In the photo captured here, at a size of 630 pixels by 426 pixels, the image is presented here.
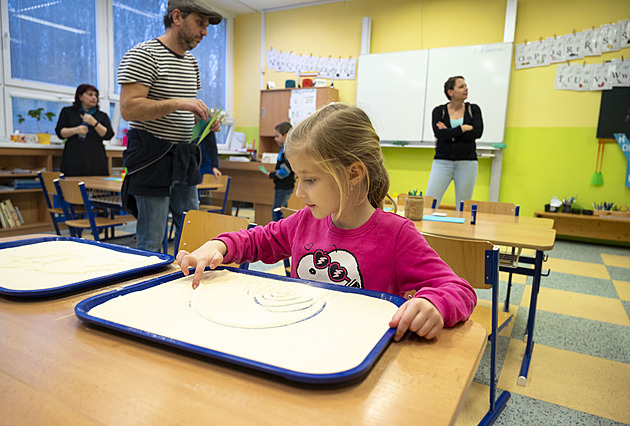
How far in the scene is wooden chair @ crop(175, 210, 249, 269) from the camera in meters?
1.45

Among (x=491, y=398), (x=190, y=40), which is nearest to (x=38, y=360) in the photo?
(x=491, y=398)

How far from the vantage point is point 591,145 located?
4633mm

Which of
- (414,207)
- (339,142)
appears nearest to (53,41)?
(414,207)

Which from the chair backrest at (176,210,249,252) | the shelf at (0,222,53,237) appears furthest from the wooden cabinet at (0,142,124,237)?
the chair backrest at (176,210,249,252)

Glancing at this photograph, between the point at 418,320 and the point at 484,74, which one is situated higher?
the point at 484,74

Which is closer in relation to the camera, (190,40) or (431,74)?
(190,40)

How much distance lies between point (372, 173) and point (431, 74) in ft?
15.3

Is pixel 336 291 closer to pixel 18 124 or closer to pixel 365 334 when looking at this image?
pixel 365 334

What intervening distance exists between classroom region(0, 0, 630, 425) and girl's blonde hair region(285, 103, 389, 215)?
4.1 inches

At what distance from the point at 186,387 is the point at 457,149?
3.15 metres

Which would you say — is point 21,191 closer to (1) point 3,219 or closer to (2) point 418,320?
(1) point 3,219

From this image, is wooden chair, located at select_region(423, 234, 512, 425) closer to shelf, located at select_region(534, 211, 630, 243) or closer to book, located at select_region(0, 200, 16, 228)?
shelf, located at select_region(534, 211, 630, 243)

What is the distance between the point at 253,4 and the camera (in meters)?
6.47

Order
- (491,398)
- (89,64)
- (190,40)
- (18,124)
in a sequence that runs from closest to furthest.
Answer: (491,398) → (190,40) → (18,124) → (89,64)
